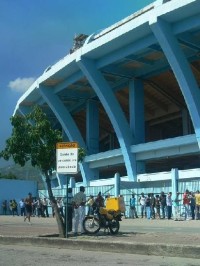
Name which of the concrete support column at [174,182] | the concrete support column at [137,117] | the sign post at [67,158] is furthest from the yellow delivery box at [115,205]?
the concrete support column at [137,117]

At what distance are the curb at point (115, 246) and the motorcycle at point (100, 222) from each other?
→ 198cm

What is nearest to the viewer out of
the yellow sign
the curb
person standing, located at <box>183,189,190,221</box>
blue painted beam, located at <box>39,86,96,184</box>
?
the curb

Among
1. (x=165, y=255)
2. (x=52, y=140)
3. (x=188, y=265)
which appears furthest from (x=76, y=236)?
(x=188, y=265)

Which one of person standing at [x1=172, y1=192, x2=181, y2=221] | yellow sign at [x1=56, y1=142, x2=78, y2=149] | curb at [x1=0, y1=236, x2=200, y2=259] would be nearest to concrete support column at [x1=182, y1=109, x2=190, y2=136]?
person standing at [x1=172, y1=192, x2=181, y2=221]

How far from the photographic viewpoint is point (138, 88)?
3744 centimetres

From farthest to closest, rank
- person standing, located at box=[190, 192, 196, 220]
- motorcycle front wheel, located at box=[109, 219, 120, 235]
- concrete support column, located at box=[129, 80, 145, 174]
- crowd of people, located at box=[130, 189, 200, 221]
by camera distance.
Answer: concrete support column, located at box=[129, 80, 145, 174] → crowd of people, located at box=[130, 189, 200, 221] → person standing, located at box=[190, 192, 196, 220] → motorcycle front wheel, located at box=[109, 219, 120, 235]

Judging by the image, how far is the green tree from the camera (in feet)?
48.5

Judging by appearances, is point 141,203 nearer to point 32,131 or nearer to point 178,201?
point 178,201

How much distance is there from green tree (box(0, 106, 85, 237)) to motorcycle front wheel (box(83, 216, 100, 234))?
2.34ft

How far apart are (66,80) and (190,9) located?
1525 centimetres

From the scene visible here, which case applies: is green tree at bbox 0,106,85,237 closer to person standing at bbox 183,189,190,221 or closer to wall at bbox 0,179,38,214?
person standing at bbox 183,189,190,221

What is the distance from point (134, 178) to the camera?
35000 millimetres

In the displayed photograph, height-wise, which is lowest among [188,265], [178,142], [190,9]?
[188,265]

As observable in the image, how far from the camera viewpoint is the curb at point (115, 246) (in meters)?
10.3
